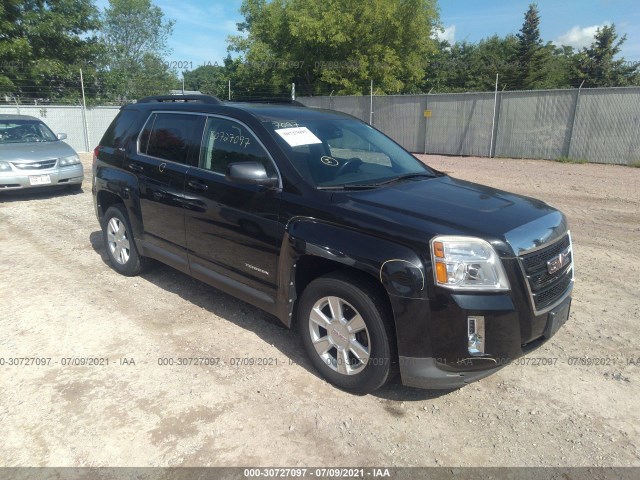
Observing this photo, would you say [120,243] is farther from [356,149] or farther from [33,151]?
[33,151]

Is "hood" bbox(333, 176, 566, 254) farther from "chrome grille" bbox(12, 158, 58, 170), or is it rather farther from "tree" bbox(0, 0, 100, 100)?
"tree" bbox(0, 0, 100, 100)

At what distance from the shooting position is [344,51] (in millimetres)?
27547

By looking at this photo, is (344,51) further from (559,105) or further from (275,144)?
(275,144)

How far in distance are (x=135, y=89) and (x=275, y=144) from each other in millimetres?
28002

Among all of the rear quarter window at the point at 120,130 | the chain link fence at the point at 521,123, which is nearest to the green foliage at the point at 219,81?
the chain link fence at the point at 521,123

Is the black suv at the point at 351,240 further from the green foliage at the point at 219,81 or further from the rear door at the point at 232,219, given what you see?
the green foliage at the point at 219,81

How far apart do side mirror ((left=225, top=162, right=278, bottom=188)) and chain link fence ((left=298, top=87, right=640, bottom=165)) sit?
15033 millimetres

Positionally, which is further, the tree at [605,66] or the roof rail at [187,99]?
the tree at [605,66]

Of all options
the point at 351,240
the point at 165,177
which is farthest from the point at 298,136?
the point at 165,177

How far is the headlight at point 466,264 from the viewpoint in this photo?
2.78 meters

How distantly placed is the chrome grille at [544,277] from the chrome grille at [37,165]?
932 cm

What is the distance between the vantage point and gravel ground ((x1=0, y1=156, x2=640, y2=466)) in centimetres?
277

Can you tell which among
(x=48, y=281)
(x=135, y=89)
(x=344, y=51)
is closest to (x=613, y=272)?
(x=48, y=281)

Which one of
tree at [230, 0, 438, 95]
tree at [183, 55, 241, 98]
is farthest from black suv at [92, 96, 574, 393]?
tree at [230, 0, 438, 95]
